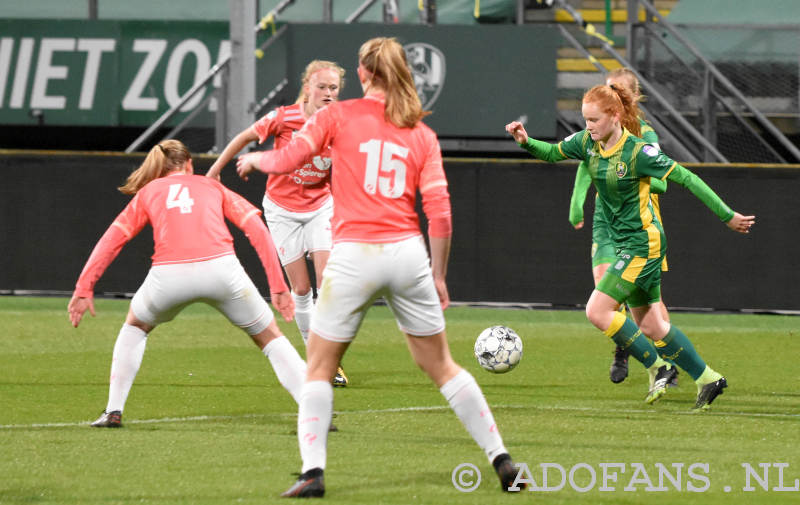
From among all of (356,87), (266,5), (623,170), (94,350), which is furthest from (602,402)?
(266,5)

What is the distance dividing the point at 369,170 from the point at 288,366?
1.85 meters

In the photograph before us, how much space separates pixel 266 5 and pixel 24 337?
26.1ft

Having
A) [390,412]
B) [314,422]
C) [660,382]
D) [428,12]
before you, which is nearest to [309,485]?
[314,422]

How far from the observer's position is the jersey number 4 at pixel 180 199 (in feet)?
23.8

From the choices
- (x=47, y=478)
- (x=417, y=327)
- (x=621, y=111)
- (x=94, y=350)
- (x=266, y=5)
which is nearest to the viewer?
(x=417, y=327)

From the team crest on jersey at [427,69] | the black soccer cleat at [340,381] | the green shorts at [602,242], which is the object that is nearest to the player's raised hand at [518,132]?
the green shorts at [602,242]

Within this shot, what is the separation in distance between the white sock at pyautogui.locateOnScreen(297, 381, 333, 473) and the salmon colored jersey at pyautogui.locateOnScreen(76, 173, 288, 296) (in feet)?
4.87

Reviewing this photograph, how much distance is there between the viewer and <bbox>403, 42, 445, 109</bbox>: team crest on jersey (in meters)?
17.0

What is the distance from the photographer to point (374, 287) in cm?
562

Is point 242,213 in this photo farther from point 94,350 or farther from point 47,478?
point 94,350

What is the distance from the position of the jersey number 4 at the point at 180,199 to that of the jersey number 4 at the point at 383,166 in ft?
6.17

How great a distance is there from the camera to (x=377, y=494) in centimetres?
580

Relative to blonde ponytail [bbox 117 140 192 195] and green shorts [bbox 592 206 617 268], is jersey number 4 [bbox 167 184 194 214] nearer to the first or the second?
blonde ponytail [bbox 117 140 192 195]

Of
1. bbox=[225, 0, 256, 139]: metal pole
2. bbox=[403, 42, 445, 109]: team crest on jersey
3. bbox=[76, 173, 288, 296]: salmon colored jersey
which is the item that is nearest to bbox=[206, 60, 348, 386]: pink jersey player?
bbox=[76, 173, 288, 296]: salmon colored jersey
